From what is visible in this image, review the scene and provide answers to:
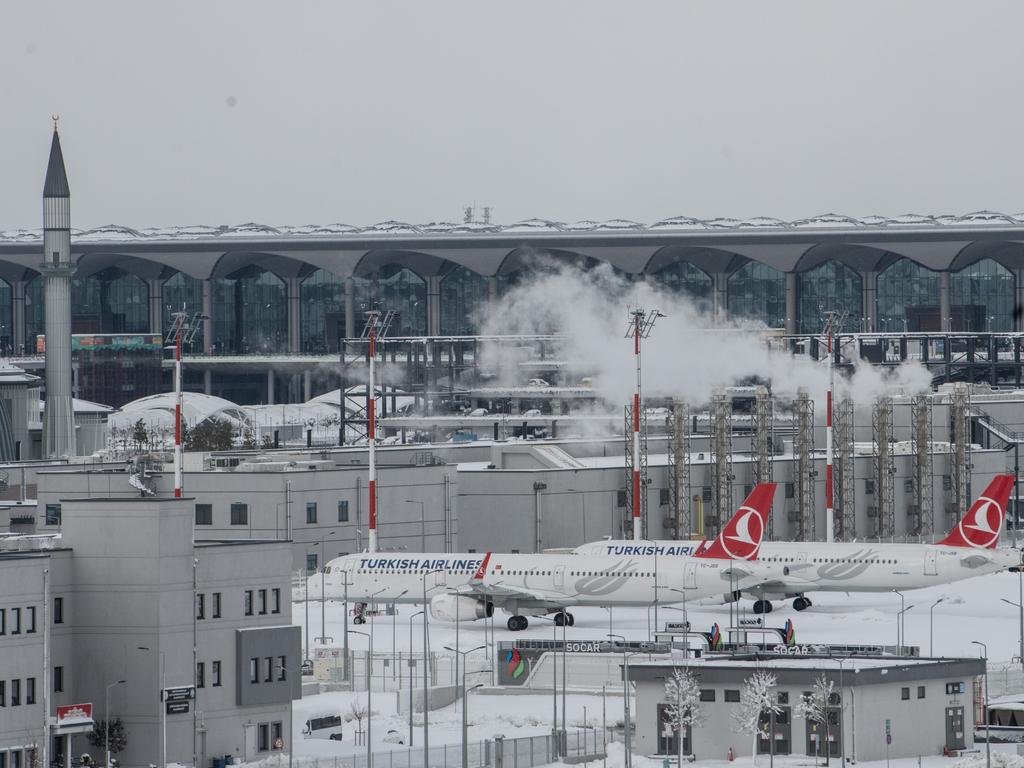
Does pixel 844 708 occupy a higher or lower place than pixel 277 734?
higher

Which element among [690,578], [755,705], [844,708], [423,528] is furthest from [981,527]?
[755,705]

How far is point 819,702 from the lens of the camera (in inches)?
2475

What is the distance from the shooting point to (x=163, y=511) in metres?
59.2

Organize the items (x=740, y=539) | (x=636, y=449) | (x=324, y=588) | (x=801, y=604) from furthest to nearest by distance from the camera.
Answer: (x=636, y=449) < (x=801, y=604) < (x=324, y=588) < (x=740, y=539)

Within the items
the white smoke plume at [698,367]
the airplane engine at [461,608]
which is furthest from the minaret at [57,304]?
the airplane engine at [461,608]

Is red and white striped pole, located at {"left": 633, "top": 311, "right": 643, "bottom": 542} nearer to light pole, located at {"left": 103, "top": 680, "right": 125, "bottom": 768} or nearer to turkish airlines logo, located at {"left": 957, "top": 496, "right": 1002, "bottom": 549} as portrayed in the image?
turkish airlines logo, located at {"left": 957, "top": 496, "right": 1002, "bottom": 549}

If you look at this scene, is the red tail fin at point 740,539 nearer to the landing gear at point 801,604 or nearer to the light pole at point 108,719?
the landing gear at point 801,604

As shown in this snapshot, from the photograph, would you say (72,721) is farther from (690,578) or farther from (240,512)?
(240,512)

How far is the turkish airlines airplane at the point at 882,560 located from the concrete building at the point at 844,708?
26799 mm

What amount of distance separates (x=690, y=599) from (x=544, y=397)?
72.3m

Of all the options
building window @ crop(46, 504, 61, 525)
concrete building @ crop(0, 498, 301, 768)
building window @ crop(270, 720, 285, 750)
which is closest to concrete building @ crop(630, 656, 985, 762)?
building window @ crop(270, 720, 285, 750)

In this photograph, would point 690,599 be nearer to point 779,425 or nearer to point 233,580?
point 233,580

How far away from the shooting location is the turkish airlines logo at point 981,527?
9369 cm

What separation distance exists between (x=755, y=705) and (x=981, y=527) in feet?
111
